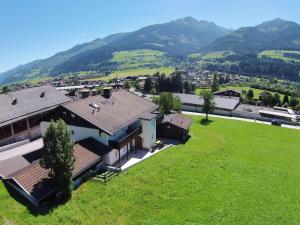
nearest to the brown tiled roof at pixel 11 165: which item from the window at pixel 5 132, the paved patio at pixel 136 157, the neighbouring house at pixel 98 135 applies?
the neighbouring house at pixel 98 135

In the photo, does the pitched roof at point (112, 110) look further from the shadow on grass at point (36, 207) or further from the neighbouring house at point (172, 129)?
the shadow on grass at point (36, 207)

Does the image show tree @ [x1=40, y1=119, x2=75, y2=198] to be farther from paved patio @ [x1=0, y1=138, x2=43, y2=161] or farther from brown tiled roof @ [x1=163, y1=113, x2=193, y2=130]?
brown tiled roof @ [x1=163, y1=113, x2=193, y2=130]

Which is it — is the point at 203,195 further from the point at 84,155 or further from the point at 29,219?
the point at 29,219

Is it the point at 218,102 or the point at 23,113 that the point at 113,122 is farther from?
the point at 218,102

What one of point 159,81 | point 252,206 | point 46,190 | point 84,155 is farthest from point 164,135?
point 159,81

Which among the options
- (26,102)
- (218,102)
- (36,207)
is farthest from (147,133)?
(218,102)

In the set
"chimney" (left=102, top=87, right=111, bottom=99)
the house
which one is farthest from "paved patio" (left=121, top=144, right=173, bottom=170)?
"chimney" (left=102, top=87, right=111, bottom=99)
